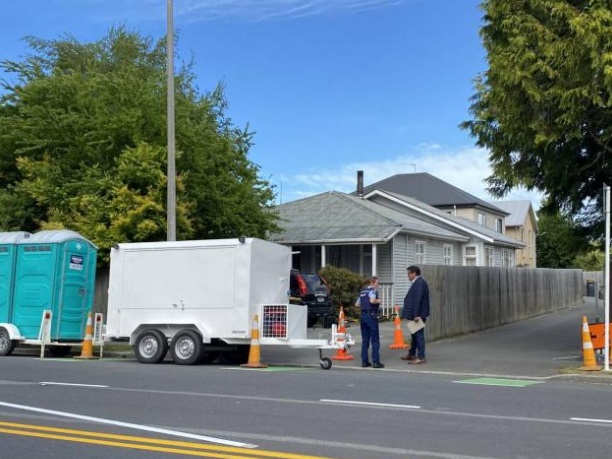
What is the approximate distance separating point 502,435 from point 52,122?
59.7 feet

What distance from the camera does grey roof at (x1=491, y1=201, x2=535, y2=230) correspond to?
194ft

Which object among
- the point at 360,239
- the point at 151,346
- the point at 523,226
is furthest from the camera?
the point at 523,226

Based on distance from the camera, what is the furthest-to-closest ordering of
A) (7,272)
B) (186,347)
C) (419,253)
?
1. (419,253)
2. (7,272)
3. (186,347)

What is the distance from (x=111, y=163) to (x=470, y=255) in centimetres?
2188

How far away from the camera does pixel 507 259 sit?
43.1 metres

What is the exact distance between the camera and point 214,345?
14.5 meters

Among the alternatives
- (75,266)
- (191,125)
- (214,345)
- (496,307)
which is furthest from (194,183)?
(496,307)

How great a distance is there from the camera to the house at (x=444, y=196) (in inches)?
1790

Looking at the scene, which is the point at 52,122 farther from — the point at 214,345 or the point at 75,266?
the point at 214,345

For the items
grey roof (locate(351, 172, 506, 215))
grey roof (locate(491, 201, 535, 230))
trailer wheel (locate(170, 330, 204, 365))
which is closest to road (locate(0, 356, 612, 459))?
trailer wheel (locate(170, 330, 204, 365))

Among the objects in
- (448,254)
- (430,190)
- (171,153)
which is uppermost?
(430,190)

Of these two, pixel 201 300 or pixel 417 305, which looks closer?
pixel 417 305

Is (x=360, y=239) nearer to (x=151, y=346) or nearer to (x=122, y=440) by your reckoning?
(x=151, y=346)

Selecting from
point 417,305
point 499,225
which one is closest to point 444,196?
point 499,225
